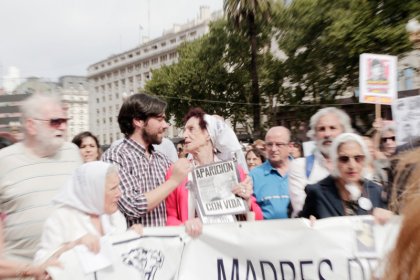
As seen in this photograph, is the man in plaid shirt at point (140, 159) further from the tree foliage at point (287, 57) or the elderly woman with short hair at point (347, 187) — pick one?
the tree foliage at point (287, 57)

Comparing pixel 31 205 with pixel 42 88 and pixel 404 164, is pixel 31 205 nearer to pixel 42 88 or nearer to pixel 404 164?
pixel 42 88

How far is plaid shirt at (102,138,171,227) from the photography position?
3.17 metres

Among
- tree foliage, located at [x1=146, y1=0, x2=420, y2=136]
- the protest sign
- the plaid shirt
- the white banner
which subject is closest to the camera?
the white banner

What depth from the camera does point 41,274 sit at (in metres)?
2.64

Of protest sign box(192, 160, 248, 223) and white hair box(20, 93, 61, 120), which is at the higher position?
white hair box(20, 93, 61, 120)

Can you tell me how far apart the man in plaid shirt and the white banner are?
0.69 feet

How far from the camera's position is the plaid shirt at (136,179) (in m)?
3.17

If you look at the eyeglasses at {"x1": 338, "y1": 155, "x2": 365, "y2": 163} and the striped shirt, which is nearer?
the striped shirt

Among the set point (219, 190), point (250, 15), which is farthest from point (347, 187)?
point (250, 15)

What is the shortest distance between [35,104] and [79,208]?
79cm

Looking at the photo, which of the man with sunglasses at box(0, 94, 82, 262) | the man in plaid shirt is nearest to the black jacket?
the man in plaid shirt

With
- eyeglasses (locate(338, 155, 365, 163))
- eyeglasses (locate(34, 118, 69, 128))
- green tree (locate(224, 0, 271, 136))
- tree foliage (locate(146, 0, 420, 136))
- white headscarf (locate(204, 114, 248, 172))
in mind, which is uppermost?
green tree (locate(224, 0, 271, 136))

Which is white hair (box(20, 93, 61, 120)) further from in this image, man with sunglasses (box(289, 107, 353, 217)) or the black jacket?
man with sunglasses (box(289, 107, 353, 217))

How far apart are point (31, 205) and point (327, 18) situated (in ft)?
75.6
